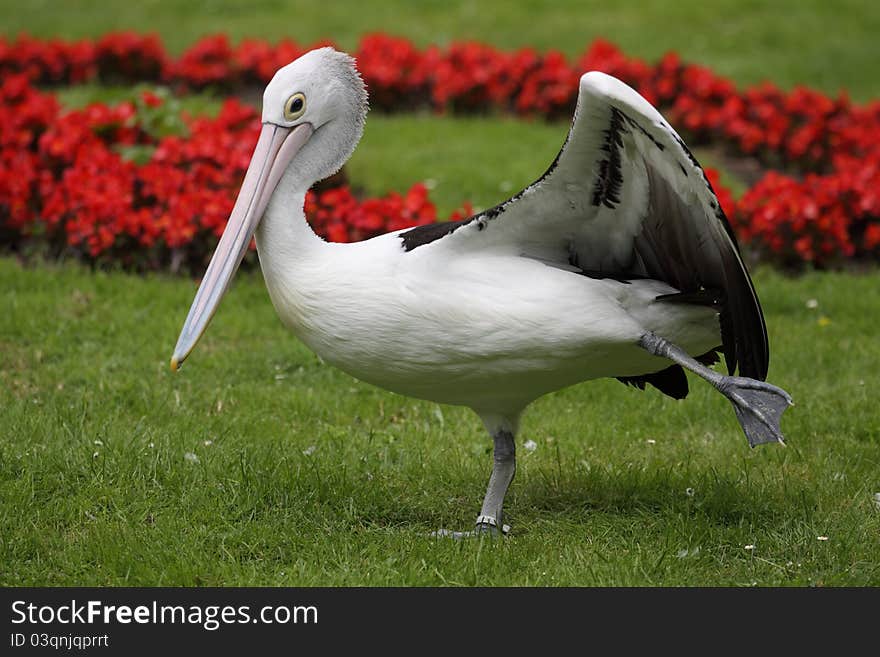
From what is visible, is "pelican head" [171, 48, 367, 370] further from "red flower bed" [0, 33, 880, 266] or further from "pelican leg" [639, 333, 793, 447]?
"red flower bed" [0, 33, 880, 266]

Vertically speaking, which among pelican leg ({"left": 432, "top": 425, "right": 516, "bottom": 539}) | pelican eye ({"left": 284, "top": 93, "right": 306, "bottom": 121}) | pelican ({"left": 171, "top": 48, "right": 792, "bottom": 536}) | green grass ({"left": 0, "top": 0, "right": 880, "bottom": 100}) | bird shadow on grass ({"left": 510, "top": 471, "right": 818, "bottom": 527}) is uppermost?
pelican eye ({"left": 284, "top": 93, "right": 306, "bottom": 121})

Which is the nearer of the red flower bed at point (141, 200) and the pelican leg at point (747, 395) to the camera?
Answer: the pelican leg at point (747, 395)

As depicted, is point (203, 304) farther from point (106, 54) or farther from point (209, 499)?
point (106, 54)

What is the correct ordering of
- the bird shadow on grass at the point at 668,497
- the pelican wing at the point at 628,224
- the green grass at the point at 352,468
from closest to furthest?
the pelican wing at the point at 628,224
the green grass at the point at 352,468
the bird shadow on grass at the point at 668,497

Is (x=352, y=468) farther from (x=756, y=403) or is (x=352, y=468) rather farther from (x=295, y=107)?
(x=756, y=403)

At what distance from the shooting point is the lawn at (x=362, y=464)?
4.35 m

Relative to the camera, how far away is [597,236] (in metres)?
4.43

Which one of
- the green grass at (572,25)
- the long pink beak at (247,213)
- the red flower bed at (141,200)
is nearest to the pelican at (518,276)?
the long pink beak at (247,213)

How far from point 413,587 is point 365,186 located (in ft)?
16.0

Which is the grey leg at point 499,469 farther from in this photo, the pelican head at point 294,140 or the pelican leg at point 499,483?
the pelican head at point 294,140

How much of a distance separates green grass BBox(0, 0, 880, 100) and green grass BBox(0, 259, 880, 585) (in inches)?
248

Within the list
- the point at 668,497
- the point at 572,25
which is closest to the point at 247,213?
the point at 668,497

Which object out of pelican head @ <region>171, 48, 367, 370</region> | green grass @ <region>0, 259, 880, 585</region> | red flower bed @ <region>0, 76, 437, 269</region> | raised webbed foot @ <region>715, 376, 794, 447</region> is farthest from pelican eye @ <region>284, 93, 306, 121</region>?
red flower bed @ <region>0, 76, 437, 269</region>

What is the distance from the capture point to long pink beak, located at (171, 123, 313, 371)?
14.0ft
